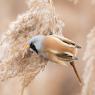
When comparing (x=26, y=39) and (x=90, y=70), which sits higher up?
(x=26, y=39)

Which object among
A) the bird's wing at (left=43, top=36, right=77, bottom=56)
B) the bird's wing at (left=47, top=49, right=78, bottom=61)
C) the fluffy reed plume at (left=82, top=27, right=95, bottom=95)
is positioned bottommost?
the fluffy reed plume at (left=82, top=27, right=95, bottom=95)

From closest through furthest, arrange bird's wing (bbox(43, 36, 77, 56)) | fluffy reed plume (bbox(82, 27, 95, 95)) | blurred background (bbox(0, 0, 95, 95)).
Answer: bird's wing (bbox(43, 36, 77, 56)), fluffy reed plume (bbox(82, 27, 95, 95)), blurred background (bbox(0, 0, 95, 95))

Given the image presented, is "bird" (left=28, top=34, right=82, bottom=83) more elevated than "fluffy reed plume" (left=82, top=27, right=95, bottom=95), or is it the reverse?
"bird" (left=28, top=34, right=82, bottom=83)

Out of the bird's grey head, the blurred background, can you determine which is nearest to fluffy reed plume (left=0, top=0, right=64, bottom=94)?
the bird's grey head

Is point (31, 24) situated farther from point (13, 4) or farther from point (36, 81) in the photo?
point (13, 4)

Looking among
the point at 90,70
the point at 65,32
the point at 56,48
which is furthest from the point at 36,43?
the point at 65,32

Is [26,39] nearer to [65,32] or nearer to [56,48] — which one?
[56,48]

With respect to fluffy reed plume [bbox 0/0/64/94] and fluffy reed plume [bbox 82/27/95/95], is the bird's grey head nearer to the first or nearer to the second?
fluffy reed plume [bbox 0/0/64/94]
